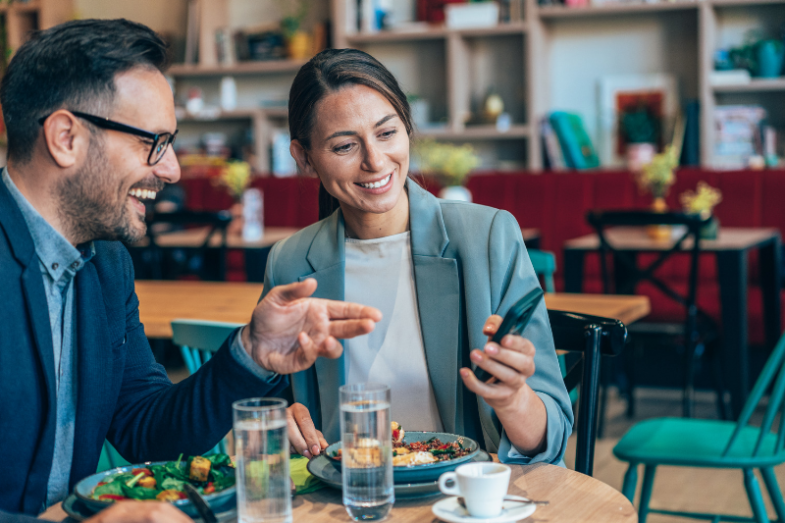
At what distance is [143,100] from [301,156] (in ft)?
1.83

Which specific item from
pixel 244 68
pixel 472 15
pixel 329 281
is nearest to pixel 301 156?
pixel 329 281

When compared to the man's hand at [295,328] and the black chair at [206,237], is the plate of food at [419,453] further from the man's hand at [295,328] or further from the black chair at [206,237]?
the black chair at [206,237]

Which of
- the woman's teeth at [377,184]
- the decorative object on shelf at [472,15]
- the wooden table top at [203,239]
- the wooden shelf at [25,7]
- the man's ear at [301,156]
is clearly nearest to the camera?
the woman's teeth at [377,184]

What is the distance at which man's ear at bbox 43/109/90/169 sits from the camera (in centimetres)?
114

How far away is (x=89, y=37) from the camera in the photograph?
1.14m

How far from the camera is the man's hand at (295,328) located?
43.7 inches

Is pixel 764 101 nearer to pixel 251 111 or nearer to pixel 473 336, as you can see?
pixel 251 111

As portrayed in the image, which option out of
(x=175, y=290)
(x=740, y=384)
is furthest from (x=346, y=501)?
(x=740, y=384)

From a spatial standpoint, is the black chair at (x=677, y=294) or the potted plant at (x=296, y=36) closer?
→ the black chair at (x=677, y=294)

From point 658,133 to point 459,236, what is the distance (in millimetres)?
4147

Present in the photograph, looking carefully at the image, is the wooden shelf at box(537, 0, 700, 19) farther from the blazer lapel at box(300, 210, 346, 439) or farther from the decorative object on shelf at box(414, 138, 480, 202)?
the blazer lapel at box(300, 210, 346, 439)

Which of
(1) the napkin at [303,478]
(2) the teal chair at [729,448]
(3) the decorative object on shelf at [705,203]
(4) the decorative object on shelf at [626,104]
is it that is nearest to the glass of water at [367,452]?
(1) the napkin at [303,478]

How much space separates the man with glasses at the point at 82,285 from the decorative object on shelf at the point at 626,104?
4.50 meters

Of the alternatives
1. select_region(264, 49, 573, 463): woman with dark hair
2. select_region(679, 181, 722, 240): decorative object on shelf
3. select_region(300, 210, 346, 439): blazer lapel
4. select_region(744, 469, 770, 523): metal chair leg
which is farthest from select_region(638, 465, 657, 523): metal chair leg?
select_region(679, 181, 722, 240): decorative object on shelf
